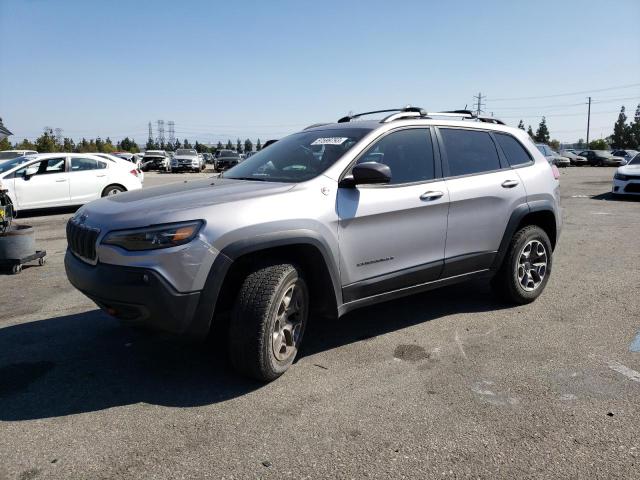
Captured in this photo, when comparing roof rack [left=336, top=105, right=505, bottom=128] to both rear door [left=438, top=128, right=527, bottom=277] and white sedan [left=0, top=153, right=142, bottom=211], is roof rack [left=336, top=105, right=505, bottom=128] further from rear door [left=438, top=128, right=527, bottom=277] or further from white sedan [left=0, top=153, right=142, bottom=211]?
white sedan [left=0, top=153, right=142, bottom=211]

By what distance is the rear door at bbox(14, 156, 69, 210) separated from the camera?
12.0 metres

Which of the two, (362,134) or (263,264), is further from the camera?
(362,134)

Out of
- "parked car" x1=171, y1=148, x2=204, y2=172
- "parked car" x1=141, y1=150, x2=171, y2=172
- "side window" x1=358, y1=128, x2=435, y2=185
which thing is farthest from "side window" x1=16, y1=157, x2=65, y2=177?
"parked car" x1=141, y1=150, x2=171, y2=172

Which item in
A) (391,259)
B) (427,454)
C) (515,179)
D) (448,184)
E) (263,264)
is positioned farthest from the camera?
(515,179)

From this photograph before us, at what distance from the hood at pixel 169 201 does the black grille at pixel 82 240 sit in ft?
0.28

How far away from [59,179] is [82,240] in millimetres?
10199

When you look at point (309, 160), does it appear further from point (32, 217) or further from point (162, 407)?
point (32, 217)

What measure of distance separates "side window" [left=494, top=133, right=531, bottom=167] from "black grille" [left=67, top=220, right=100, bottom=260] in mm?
3750

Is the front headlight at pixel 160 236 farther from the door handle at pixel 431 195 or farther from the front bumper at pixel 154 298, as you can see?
the door handle at pixel 431 195

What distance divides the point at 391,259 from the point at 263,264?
1.09 meters

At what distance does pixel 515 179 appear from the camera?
4941 mm

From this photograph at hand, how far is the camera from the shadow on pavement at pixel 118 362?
3287mm

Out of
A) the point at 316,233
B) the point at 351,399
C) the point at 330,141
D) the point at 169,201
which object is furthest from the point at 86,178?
the point at 351,399

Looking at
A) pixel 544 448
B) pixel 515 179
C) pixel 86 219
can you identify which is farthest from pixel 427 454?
pixel 515 179
